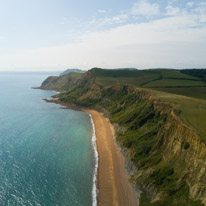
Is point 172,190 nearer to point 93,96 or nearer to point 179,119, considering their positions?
point 179,119

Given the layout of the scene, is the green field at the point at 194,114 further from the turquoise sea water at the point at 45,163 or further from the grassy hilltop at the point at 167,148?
the turquoise sea water at the point at 45,163

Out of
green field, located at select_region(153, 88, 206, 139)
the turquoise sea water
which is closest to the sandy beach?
the turquoise sea water

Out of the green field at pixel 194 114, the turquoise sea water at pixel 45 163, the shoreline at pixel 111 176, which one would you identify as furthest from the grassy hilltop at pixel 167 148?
the turquoise sea water at pixel 45 163

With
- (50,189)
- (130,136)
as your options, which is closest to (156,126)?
(130,136)

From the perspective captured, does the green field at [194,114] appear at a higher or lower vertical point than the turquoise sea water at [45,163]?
higher

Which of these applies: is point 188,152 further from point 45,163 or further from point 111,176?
point 45,163

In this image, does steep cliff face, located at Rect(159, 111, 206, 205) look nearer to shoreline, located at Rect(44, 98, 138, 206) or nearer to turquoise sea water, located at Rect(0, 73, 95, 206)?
shoreline, located at Rect(44, 98, 138, 206)
